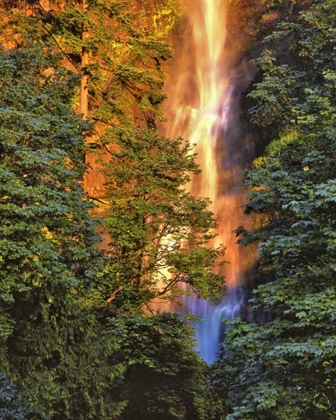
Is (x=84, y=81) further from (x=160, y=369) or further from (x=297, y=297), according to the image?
(x=297, y=297)

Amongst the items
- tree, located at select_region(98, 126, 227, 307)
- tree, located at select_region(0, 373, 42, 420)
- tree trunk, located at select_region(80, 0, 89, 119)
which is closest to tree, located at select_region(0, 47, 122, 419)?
tree, located at select_region(0, 373, 42, 420)

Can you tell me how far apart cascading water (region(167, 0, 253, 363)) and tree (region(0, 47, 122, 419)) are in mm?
13567

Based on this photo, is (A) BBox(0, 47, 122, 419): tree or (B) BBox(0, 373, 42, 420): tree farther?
(A) BBox(0, 47, 122, 419): tree

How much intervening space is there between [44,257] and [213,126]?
23.0 metres

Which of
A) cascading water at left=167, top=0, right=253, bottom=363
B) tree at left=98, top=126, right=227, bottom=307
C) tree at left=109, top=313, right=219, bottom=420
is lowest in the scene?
tree at left=109, top=313, right=219, bottom=420

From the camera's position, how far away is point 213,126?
32.7 meters

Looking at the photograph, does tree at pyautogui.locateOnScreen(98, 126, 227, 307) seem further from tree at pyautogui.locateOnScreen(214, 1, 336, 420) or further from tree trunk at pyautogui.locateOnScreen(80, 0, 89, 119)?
tree at pyautogui.locateOnScreen(214, 1, 336, 420)

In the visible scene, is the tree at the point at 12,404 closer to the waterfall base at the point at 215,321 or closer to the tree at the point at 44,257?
the tree at the point at 44,257

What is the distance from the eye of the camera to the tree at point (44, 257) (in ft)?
35.9

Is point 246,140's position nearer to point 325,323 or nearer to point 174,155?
point 174,155

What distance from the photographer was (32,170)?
11734 mm

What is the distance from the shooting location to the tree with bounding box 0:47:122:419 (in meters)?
10.9

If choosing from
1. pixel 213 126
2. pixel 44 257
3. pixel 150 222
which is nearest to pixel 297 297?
pixel 44 257

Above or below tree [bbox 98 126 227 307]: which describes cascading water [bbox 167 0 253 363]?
above
